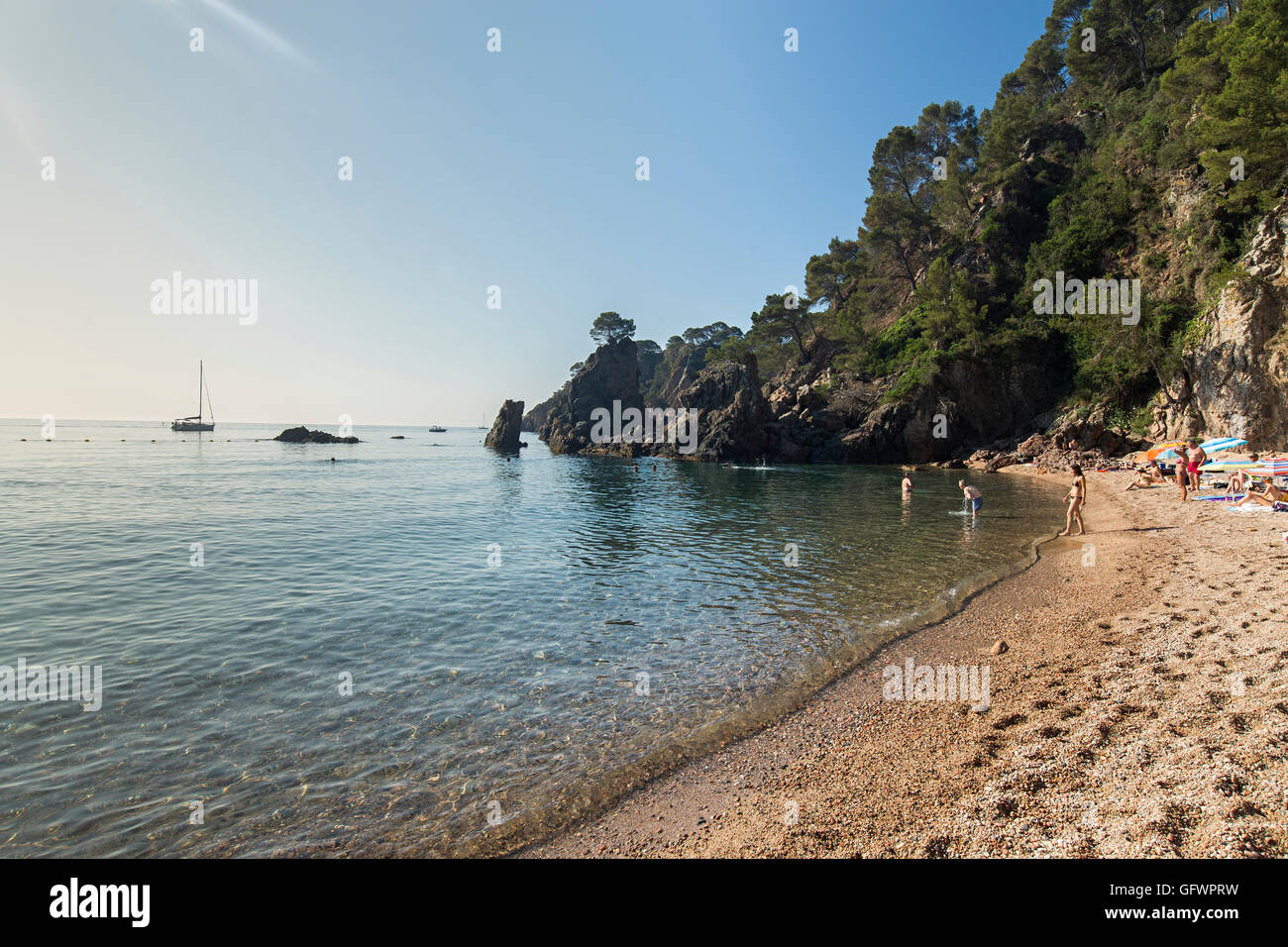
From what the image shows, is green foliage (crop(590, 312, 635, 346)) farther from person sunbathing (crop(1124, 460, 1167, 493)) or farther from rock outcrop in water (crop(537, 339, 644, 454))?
person sunbathing (crop(1124, 460, 1167, 493))

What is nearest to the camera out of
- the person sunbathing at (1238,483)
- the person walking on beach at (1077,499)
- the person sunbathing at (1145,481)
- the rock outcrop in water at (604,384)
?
the person walking on beach at (1077,499)

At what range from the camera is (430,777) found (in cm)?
748

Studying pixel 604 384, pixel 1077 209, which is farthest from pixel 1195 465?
pixel 604 384

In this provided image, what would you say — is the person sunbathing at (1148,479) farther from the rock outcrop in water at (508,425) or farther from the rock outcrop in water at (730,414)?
the rock outcrop in water at (508,425)

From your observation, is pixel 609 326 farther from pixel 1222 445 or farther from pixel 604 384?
pixel 1222 445

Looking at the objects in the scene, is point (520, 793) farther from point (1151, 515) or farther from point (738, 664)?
point (1151, 515)

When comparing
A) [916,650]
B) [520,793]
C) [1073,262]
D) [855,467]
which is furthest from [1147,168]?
[520,793]

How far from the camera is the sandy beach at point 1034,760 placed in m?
4.90
